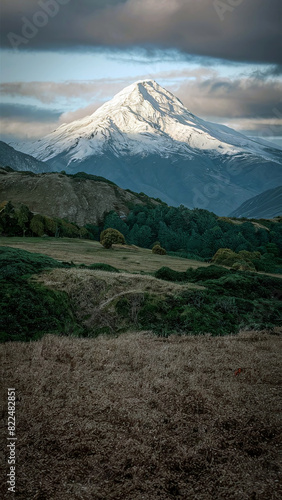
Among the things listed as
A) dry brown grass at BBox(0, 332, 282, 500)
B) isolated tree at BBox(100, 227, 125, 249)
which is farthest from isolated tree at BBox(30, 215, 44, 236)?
dry brown grass at BBox(0, 332, 282, 500)

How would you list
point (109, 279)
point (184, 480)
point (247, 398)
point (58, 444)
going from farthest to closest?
point (109, 279) → point (247, 398) → point (58, 444) → point (184, 480)

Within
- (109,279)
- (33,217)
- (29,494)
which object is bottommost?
(29,494)

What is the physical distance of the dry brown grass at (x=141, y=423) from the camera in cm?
711

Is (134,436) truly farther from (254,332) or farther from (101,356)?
(254,332)

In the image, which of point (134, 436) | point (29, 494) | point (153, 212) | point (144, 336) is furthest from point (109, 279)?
point (153, 212)

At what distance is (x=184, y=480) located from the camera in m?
7.30

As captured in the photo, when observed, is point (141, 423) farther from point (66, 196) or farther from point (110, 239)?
point (66, 196)

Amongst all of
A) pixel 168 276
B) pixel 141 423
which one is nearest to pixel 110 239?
pixel 168 276

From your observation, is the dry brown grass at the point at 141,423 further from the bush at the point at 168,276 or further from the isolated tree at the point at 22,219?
the isolated tree at the point at 22,219

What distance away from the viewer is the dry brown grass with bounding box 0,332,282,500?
7.11 m

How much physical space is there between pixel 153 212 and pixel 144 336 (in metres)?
113

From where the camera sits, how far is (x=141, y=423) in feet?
29.7

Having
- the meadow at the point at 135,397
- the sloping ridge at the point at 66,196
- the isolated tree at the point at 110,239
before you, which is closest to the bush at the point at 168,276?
the meadow at the point at 135,397

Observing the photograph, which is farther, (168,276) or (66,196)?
(66,196)
